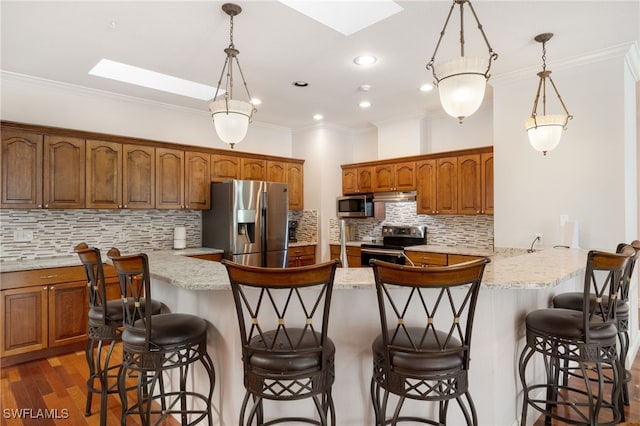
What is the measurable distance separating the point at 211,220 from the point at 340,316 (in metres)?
3.41

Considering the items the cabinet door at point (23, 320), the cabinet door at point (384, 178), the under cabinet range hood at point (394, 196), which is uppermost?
the cabinet door at point (384, 178)

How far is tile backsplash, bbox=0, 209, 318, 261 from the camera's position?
12.3 feet

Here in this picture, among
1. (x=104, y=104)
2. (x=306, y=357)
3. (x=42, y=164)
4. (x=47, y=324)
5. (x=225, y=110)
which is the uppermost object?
(x=104, y=104)

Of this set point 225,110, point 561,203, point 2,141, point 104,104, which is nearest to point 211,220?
point 104,104

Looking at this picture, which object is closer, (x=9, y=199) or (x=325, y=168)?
(x=9, y=199)

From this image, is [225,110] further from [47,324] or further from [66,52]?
[47,324]

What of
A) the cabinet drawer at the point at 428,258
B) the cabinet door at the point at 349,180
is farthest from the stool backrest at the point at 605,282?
the cabinet door at the point at 349,180

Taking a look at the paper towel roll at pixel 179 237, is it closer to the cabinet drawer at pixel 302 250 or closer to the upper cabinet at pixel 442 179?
the cabinet drawer at pixel 302 250

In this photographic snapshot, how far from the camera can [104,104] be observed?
4.30 metres

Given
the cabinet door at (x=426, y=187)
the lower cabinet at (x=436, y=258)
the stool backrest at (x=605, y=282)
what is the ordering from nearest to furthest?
the stool backrest at (x=605, y=282)
the lower cabinet at (x=436, y=258)
the cabinet door at (x=426, y=187)

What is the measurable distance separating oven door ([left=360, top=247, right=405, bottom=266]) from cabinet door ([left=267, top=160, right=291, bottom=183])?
5.67 ft

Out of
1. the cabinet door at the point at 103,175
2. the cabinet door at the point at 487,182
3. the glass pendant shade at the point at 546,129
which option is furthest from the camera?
the cabinet door at the point at 487,182

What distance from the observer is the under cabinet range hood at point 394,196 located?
527cm

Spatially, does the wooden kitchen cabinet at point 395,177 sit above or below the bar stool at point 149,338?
above
